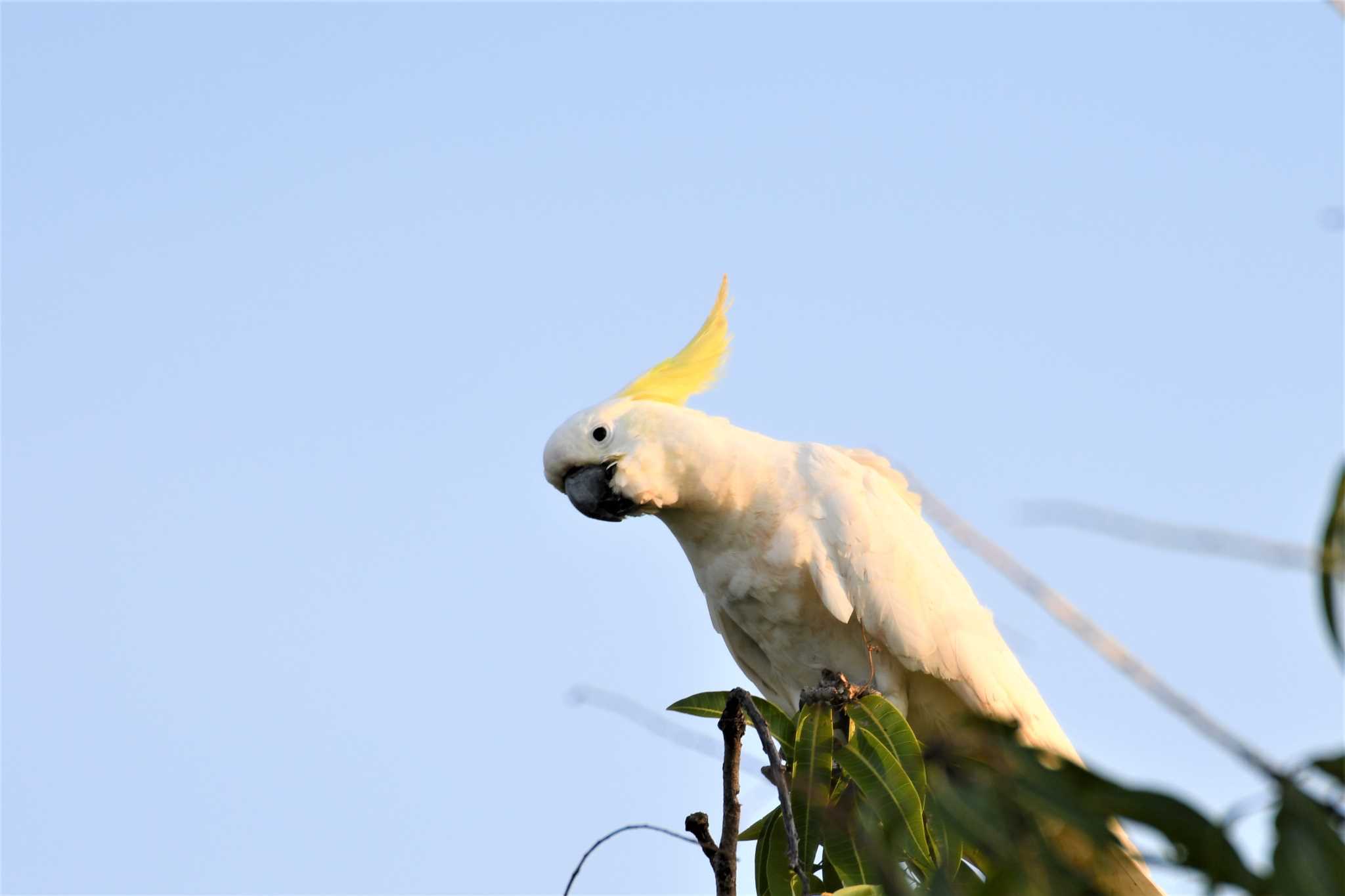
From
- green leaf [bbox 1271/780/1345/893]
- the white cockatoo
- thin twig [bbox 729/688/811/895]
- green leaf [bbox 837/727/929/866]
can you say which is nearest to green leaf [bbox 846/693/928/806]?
green leaf [bbox 837/727/929/866]

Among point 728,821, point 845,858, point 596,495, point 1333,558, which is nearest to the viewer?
point 1333,558

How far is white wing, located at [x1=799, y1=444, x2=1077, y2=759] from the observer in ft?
11.3

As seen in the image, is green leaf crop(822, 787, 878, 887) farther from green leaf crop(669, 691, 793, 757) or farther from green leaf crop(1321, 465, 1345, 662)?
green leaf crop(1321, 465, 1345, 662)

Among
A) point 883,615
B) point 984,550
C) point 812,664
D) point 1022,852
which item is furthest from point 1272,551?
point 812,664

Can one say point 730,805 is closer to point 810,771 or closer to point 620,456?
point 810,771

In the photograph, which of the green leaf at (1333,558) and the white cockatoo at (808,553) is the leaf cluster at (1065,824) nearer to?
the green leaf at (1333,558)

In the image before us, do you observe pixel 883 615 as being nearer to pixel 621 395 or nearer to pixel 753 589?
pixel 753 589

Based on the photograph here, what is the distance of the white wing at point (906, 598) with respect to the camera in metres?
3.45

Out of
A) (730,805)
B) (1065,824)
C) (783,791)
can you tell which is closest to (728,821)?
(730,805)

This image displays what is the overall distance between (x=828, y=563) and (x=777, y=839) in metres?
0.95

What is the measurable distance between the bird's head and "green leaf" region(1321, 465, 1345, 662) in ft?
8.39

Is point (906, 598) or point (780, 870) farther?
point (906, 598)

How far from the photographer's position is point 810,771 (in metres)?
2.57

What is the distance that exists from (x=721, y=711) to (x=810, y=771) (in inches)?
10.1
